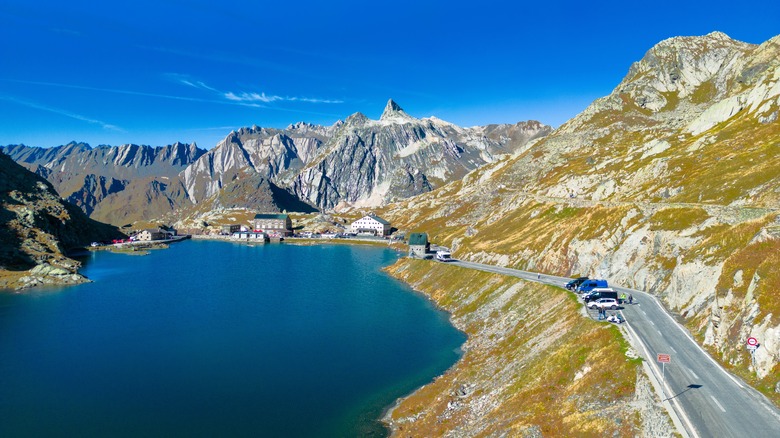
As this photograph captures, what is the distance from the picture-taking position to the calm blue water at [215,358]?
4759 cm

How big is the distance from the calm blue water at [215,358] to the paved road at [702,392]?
28224mm

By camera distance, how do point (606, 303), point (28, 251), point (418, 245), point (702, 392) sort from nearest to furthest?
point (702, 392) < point (606, 303) < point (418, 245) < point (28, 251)

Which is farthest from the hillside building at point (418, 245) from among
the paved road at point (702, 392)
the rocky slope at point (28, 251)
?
the rocky slope at point (28, 251)

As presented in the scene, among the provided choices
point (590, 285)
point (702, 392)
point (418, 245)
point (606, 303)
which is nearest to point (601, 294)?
point (606, 303)

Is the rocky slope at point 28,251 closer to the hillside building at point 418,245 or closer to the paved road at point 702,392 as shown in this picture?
the hillside building at point 418,245

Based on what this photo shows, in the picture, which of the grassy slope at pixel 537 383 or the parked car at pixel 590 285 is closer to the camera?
the grassy slope at pixel 537 383

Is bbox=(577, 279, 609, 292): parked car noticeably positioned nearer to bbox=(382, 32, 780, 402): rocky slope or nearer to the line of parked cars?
A: the line of parked cars

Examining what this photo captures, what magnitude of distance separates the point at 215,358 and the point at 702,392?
202 feet

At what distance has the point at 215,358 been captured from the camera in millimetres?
65938

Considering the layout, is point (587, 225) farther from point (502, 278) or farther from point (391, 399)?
point (391, 399)

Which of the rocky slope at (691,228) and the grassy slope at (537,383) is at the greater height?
the rocky slope at (691,228)

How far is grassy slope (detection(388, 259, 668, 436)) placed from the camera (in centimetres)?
3506

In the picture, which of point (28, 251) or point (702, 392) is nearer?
point (702, 392)

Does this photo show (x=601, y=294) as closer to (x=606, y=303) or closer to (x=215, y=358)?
(x=606, y=303)
